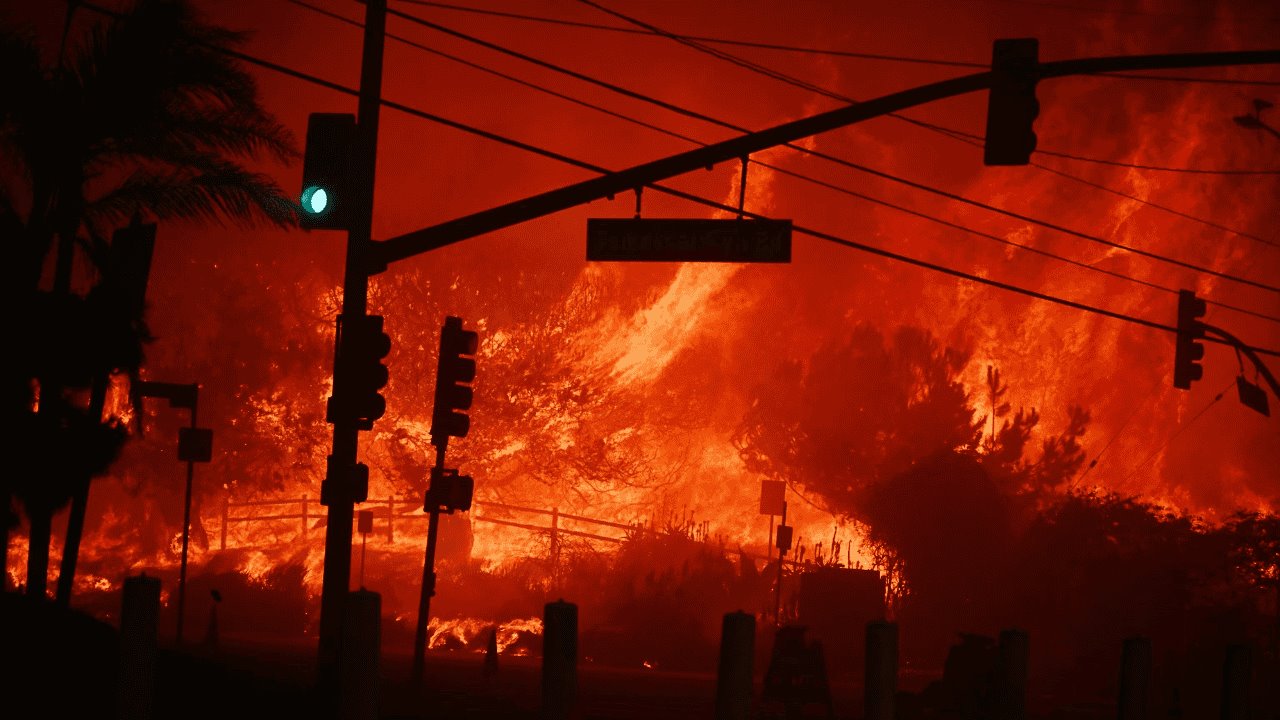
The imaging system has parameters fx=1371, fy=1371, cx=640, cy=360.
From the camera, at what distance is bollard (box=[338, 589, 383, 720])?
8.81 meters

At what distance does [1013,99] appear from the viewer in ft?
40.9

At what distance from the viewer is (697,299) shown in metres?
48.1

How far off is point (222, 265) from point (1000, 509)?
26.5 meters

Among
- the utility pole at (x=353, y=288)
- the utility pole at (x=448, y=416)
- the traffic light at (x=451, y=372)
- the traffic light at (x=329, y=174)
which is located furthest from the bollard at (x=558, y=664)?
the traffic light at (x=451, y=372)

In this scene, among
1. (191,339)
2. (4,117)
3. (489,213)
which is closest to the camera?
(489,213)

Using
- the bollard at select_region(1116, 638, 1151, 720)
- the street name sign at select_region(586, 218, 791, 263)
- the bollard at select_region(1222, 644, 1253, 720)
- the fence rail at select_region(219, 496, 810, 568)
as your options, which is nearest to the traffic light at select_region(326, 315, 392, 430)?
the street name sign at select_region(586, 218, 791, 263)

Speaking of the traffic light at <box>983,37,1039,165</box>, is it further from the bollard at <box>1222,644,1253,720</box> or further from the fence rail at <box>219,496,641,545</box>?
the fence rail at <box>219,496,641,545</box>

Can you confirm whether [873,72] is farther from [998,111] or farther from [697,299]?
[998,111]

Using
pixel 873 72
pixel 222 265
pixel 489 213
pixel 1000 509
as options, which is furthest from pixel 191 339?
pixel 489 213

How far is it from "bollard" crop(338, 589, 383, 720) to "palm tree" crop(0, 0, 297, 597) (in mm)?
8566

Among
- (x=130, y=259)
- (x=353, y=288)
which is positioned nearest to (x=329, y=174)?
(x=353, y=288)

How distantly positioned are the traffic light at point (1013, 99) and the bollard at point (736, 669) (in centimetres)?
506

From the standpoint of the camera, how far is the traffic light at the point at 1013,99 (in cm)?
1244

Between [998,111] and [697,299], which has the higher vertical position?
[697,299]
